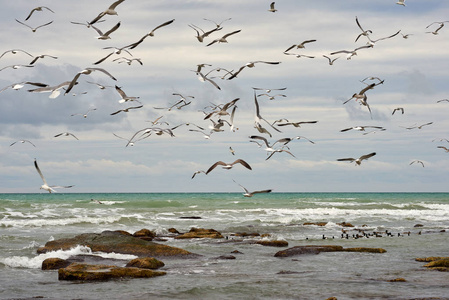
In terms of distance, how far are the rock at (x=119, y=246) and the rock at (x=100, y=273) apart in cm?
350

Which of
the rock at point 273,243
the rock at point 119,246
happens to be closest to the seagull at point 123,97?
the rock at point 119,246

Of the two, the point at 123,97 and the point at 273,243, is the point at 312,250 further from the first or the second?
the point at 123,97

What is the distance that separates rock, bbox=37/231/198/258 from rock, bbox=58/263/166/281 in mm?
3499

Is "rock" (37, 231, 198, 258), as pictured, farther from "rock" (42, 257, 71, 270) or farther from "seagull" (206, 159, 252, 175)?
"seagull" (206, 159, 252, 175)

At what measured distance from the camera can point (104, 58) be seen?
15.0 meters

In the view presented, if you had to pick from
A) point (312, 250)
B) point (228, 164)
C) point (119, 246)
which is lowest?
point (312, 250)

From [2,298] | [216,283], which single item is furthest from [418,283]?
[2,298]

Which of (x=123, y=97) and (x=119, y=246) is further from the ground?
(x=123, y=97)

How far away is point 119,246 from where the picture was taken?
1788 centimetres

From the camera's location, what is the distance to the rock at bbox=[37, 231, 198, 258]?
57.3 feet

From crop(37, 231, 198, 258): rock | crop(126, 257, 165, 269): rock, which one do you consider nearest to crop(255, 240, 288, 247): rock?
crop(37, 231, 198, 258): rock

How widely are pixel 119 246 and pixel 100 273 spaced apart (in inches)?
179

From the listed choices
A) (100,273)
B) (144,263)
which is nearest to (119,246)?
(144,263)

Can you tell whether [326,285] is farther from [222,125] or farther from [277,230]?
[277,230]
